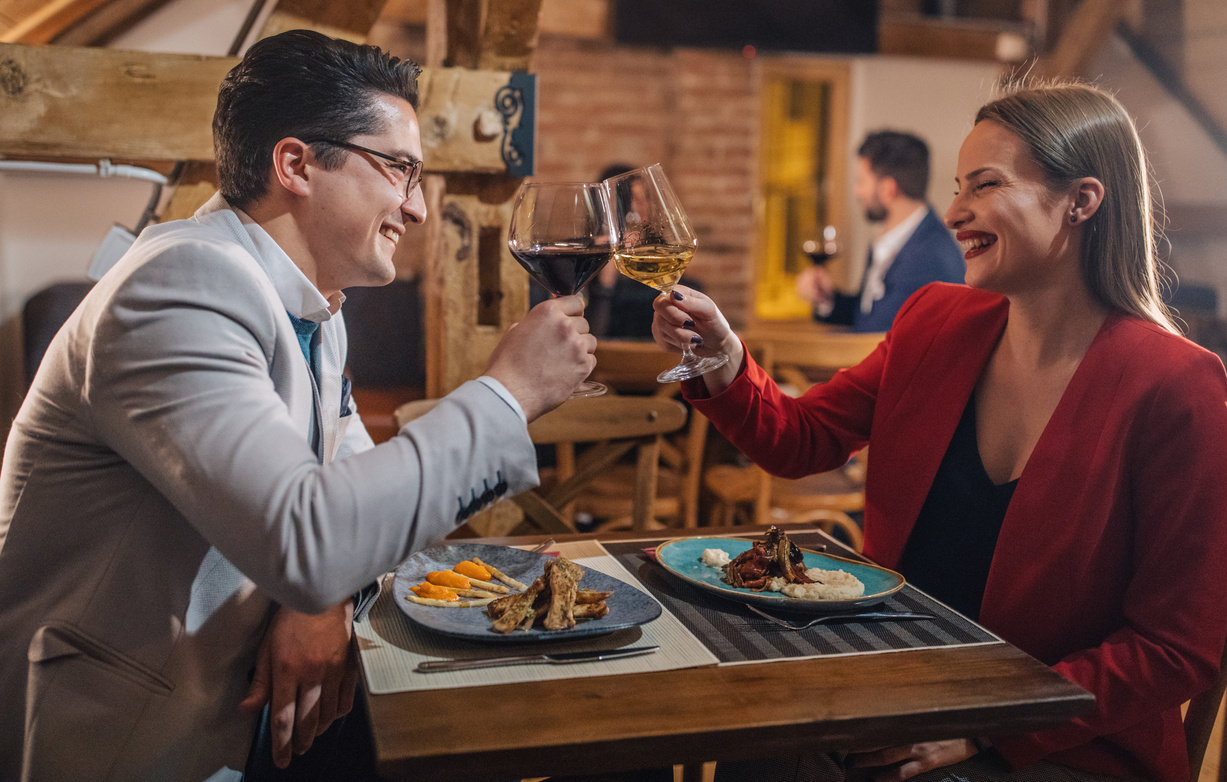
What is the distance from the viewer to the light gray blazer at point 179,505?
813 millimetres

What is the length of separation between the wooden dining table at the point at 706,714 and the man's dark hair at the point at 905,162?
339cm

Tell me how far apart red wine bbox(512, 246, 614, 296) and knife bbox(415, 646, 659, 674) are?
18.9 inches

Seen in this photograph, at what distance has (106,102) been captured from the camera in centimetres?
190

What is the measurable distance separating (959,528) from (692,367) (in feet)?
1.59

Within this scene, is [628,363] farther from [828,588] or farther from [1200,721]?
[1200,721]

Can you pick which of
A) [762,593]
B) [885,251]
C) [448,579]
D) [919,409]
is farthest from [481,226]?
[885,251]

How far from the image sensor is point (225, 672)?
3.25 ft

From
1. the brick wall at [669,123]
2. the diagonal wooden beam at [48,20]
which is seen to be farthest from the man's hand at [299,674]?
the brick wall at [669,123]

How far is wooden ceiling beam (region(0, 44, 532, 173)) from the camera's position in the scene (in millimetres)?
1858

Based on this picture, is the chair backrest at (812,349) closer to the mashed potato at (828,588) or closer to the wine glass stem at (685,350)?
the wine glass stem at (685,350)

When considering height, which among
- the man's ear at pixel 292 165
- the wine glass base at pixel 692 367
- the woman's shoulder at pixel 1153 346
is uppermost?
the man's ear at pixel 292 165

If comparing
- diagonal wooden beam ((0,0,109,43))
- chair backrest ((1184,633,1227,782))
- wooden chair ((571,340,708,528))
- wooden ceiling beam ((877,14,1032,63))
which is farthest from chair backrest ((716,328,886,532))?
wooden ceiling beam ((877,14,1032,63))

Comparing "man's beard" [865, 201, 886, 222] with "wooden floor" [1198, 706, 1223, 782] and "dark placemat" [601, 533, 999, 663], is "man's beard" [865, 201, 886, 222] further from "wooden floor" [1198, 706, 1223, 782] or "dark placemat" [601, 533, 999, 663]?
"dark placemat" [601, 533, 999, 663]

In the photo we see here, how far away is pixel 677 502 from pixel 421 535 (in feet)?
7.01
